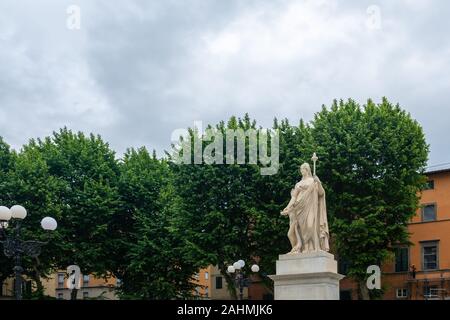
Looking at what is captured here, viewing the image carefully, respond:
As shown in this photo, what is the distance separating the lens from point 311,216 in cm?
1872

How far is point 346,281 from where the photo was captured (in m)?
52.0

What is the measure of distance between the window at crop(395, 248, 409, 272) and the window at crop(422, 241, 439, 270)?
1.33 m

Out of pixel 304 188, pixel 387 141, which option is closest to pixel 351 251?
pixel 387 141

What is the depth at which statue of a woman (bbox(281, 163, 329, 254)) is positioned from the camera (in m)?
18.7

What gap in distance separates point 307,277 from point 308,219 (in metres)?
1.71

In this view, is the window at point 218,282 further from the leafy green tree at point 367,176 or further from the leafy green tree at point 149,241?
the leafy green tree at point 367,176

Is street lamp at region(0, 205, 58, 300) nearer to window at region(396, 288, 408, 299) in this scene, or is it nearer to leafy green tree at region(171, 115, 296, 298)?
leafy green tree at region(171, 115, 296, 298)

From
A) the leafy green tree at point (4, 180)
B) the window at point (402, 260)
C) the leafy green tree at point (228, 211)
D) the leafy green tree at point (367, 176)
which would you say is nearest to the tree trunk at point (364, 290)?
the leafy green tree at point (367, 176)

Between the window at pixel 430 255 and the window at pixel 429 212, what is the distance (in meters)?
1.90

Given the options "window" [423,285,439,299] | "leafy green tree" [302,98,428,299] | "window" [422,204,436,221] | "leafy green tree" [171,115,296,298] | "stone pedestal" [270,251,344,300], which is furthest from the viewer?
"window" [422,204,436,221]

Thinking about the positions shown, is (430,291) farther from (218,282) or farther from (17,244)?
(17,244)

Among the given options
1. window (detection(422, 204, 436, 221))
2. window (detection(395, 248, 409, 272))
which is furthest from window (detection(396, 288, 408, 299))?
window (detection(422, 204, 436, 221))

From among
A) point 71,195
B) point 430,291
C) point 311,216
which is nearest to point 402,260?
point 430,291

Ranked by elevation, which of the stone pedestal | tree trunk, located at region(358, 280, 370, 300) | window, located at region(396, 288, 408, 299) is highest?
the stone pedestal
